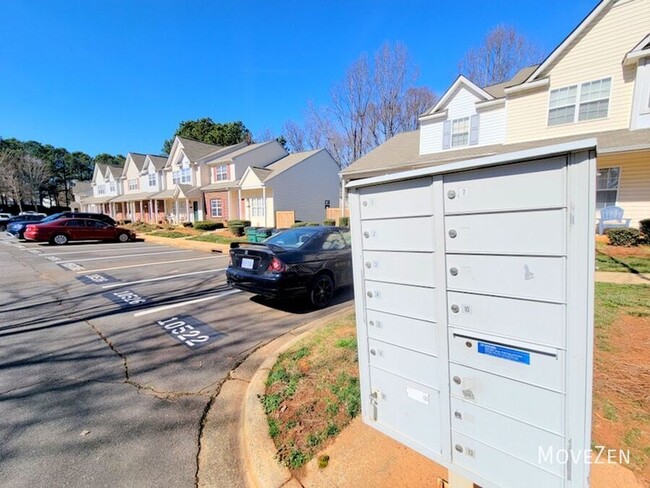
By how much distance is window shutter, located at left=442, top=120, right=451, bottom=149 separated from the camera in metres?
15.6

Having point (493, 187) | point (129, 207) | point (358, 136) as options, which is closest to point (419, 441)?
point (493, 187)

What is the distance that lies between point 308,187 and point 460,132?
14.0 metres

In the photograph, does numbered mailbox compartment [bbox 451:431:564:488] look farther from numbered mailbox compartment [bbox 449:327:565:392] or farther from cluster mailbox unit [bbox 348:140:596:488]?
numbered mailbox compartment [bbox 449:327:565:392]

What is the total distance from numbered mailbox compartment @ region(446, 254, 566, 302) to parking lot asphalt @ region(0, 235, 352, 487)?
6.73 feet

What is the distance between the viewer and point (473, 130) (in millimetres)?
14922

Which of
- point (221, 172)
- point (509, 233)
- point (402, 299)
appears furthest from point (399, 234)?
point (221, 172)

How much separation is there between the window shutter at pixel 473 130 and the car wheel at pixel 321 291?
1259cm

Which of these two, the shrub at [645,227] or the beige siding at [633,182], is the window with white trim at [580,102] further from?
the shrub at [645,227]

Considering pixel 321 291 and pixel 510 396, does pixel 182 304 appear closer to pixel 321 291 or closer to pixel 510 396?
pixel 321 291

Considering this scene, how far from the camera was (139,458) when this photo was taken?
235 centimetres

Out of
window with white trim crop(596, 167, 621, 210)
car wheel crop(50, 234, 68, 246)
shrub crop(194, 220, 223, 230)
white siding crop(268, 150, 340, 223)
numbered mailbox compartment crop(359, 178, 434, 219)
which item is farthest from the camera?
white siding crop(268, 150, 340, 223)

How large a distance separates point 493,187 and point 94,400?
385cm

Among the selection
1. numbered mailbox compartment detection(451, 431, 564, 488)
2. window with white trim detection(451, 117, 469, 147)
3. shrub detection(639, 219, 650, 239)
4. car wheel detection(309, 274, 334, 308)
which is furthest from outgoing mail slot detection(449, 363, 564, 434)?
window with white trim detection(451, 117, 469, 147)

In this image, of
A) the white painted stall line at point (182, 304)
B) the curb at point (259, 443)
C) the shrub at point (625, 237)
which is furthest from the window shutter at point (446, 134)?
the curb at point (259, 443)
